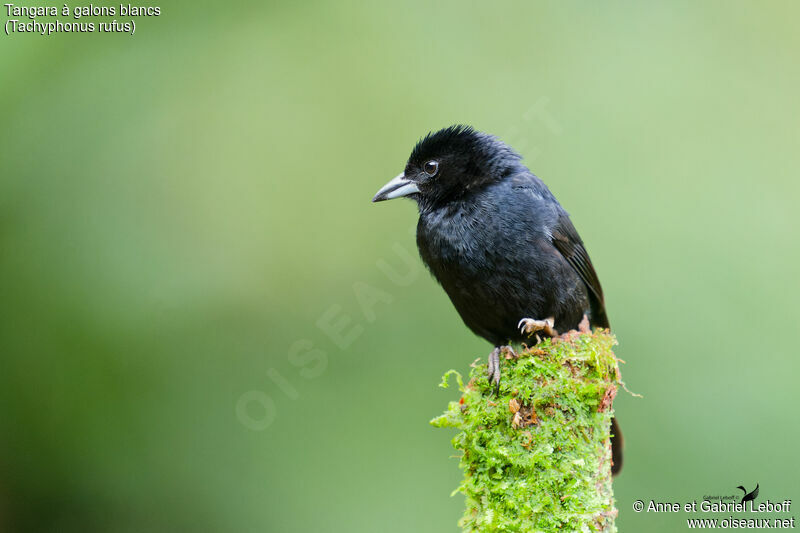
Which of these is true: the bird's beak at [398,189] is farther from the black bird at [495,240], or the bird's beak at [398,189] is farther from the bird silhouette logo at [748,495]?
the bird silhouette logo at [748,495]

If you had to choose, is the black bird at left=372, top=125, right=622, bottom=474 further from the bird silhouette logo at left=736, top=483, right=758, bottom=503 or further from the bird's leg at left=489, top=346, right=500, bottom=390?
the bird silhouette logo at left=736, top=483, right=758, bottom=503

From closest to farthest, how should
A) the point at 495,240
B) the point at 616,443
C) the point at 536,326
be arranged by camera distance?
1. the point at 536,326
2. the point at 495,240
3. the point at 616,443

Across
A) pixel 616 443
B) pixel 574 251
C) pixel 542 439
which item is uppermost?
pixel 574 251

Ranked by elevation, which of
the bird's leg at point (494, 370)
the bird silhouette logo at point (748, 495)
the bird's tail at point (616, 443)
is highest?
the bird's leg at point (494, 370)

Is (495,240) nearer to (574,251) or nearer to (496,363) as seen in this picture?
(574,251)

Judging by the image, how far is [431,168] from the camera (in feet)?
12.4

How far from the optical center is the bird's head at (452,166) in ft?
12.0

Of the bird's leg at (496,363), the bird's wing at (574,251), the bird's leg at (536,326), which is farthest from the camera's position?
the bird's wing at (574,251)

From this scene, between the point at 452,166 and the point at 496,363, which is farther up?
the point at 452,166

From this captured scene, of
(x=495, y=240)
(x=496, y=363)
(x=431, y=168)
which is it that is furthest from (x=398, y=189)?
(x=496, y=363)

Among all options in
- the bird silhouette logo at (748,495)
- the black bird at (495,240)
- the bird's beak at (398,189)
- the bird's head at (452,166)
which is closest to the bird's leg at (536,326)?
the black bird at (495,240)

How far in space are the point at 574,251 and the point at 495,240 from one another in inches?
20.6

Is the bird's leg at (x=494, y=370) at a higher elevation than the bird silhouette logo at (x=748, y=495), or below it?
higher

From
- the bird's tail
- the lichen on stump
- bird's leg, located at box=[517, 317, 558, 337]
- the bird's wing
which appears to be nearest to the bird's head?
the bird's wing
